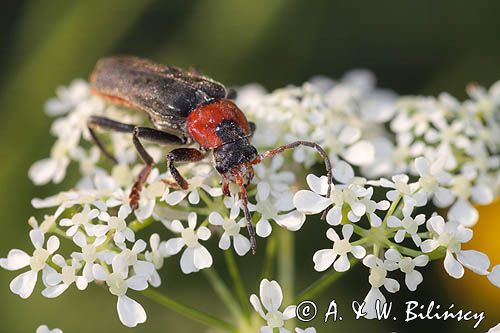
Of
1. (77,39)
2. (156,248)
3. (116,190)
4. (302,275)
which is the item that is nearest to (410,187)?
(156,248)

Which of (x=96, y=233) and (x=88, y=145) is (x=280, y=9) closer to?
(x=88, y=145)

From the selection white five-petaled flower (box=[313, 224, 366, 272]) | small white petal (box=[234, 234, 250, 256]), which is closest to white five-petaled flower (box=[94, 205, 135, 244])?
small white petal (box=[234, 234, 250, 256])

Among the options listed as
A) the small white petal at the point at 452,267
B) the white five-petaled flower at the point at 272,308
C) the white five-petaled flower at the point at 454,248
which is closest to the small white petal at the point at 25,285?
the white five-petaled flower at the point at 272,308

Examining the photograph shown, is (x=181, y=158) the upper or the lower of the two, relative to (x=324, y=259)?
upper

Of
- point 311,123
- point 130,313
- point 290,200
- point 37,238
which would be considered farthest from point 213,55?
point 130,313

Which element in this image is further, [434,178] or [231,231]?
[434,178]

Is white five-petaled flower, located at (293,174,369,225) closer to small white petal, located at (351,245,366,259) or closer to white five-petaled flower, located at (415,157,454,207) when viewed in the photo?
small white petal, located at (351,245,366,259)

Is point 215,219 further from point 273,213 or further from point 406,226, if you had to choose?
point 406,226
